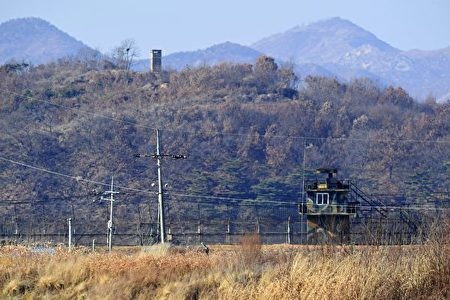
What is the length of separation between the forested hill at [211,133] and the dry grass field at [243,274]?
52.8m

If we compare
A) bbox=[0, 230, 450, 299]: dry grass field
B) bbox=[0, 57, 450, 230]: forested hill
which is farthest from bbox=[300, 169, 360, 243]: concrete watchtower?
bbox=[0, 230, 450, 299]: dry grass field

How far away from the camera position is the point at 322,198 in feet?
196

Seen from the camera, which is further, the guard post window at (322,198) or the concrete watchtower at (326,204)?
the guard post window at (322,198)

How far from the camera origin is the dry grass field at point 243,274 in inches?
871

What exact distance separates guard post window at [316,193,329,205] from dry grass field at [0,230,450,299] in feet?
96.6

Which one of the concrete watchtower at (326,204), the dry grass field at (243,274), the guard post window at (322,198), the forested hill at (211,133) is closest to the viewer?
the dry grass field at (243,274)

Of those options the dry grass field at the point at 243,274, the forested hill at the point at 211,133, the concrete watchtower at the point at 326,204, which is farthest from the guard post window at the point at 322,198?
the dry grass field at the point at 243,274

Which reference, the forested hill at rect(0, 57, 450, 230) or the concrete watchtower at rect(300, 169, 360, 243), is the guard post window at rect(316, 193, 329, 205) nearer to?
the concrete watchtower at rect(300, 169, 360, 243)

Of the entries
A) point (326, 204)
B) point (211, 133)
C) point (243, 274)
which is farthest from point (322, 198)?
point (211, 133)

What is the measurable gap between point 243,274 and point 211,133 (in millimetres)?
83689

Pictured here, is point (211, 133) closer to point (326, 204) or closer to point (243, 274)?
point (326, 204)

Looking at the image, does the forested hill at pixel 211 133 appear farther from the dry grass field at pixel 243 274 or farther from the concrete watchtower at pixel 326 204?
the dry grass field at pixel 243 274

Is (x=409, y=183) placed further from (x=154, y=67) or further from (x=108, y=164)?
(x=154, y=67)

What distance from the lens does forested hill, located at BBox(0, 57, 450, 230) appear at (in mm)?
91938
